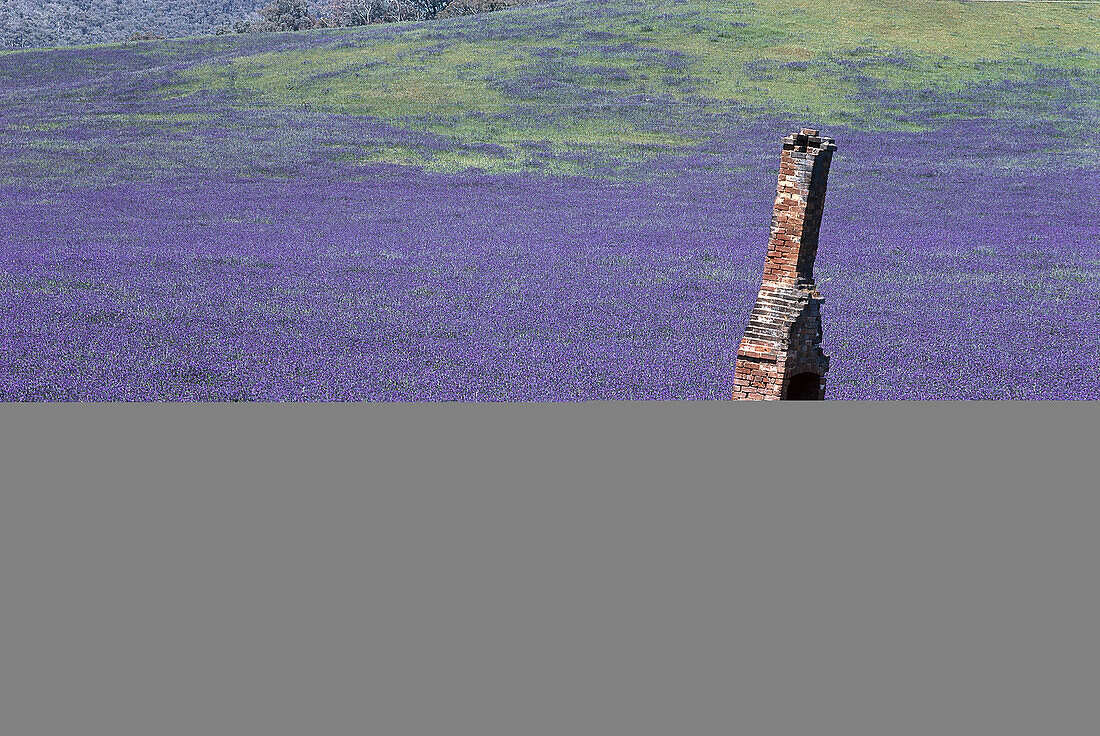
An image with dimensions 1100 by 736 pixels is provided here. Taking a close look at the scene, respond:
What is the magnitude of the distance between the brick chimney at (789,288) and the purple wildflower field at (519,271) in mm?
4102

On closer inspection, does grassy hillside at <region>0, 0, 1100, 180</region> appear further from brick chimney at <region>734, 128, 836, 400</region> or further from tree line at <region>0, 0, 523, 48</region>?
brick chimney at <region>734, 128, 836, 400</region>

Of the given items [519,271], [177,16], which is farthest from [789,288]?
[177,16]

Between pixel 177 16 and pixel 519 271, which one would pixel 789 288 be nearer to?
pixel 519 271

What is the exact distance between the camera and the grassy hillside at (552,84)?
3052cm

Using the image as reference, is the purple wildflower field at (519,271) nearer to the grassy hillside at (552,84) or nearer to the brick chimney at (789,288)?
the grassy hillside at (552,84)

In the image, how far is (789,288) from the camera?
8656 mm

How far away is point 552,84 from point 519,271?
1906cm

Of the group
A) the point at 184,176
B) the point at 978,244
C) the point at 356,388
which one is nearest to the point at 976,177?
the point at 978,244

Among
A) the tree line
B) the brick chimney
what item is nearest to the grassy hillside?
the tree line

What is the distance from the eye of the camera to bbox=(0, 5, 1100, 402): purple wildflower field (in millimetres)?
13547

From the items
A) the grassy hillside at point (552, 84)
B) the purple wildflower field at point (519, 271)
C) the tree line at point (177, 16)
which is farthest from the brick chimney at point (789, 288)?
the tree line at point (177, 16)

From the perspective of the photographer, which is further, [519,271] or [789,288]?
[519,271]

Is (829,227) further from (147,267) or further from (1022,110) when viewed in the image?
(1022,110)

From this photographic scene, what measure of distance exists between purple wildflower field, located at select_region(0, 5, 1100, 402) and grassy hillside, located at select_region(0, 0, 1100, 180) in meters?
0.54
